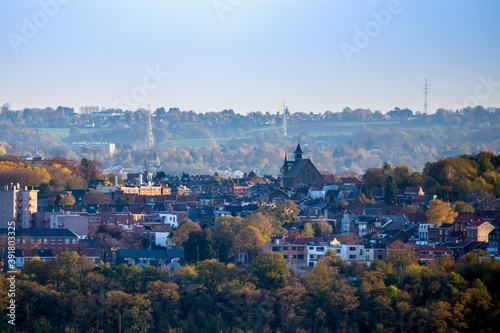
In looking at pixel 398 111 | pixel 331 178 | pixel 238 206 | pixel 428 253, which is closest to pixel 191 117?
pixel 398 111

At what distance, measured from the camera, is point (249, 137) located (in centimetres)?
16338

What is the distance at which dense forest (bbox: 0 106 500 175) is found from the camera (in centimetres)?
12531

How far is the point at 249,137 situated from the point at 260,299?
13550 centimetres

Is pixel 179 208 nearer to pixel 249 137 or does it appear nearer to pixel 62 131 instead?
pixel 249 137

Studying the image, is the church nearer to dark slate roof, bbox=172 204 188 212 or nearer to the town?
the town

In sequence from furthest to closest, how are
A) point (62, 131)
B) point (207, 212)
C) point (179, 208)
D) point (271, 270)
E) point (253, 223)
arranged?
point (62, 131) → point (179, 208) → point (207, 212) → point (253, 223) → point (271, 270)

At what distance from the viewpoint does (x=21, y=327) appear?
90.1 feet

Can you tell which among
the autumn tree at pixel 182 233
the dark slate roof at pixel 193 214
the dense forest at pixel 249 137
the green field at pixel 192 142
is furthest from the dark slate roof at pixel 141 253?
the green field at pixel 192 142

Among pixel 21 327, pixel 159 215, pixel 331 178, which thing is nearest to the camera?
pixel 21 327

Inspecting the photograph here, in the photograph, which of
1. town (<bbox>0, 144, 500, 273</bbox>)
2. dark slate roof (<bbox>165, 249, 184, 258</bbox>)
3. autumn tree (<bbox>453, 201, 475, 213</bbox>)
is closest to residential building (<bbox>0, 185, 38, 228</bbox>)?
town (<bbox>0, 144, 500, 273</bbox>)

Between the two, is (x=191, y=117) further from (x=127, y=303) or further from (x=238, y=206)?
(x=127, y=303)

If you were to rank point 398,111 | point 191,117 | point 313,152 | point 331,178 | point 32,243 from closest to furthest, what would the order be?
point 32,243 < point 331,178 < point 313,152 < point 398,111 < point 191,117

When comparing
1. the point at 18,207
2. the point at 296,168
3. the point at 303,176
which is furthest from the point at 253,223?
the point at 296,168

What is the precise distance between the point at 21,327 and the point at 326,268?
8.71 meters
